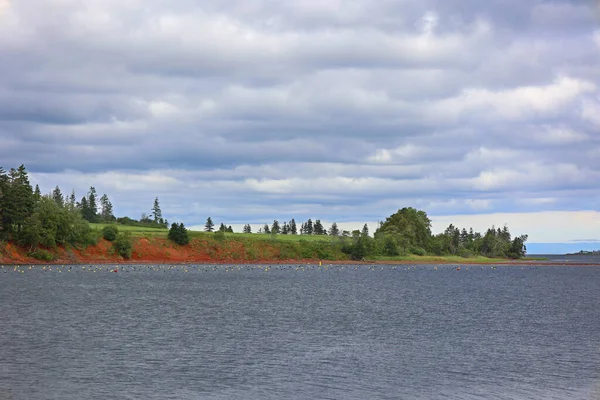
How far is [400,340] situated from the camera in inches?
2504

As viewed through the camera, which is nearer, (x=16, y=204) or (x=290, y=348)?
(x=290, y=348)

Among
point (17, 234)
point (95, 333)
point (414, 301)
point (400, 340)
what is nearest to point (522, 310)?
point (414, 301)

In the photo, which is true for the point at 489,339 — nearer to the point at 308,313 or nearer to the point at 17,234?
the point at 308,313

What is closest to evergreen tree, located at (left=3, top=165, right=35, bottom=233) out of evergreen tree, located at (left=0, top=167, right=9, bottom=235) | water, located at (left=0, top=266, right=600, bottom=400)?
evergreen tree, located at (left=0, top=167, right=9, bottom=235)

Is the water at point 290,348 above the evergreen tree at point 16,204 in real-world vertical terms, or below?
below

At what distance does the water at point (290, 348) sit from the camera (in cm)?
4278

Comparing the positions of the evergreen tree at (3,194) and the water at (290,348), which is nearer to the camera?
the water at (290,348)

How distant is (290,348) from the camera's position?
57562 mm

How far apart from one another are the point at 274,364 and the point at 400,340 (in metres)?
17.5

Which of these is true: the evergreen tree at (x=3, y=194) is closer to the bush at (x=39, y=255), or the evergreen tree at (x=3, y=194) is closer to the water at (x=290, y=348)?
the bush at (x=39, y=255)

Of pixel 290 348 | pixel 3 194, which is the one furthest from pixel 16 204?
pixel 290 348

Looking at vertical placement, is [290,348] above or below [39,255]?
below

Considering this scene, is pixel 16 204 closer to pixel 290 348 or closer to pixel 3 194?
pixel 3 194

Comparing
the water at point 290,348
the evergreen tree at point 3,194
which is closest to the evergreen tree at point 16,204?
the evergreen tree at point 3,194
